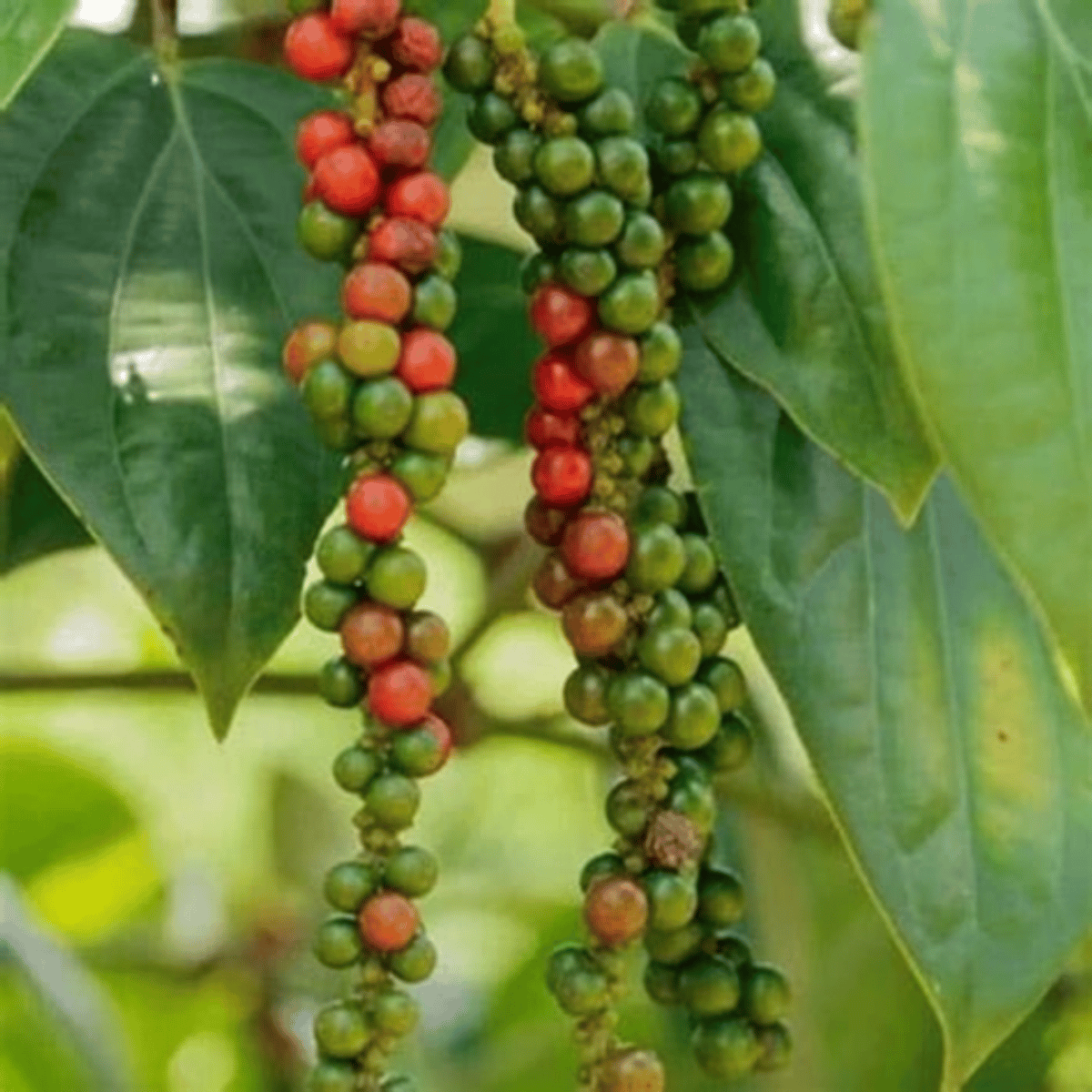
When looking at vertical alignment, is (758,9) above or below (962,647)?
above

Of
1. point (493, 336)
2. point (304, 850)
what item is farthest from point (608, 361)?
point (304, 850)

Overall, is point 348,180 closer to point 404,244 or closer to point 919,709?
point 404,244

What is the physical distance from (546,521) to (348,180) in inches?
4.1

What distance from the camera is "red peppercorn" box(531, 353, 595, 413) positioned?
842 millimetres

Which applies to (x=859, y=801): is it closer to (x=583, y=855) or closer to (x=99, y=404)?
(x=99, y=404)

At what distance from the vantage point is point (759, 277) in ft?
2.93

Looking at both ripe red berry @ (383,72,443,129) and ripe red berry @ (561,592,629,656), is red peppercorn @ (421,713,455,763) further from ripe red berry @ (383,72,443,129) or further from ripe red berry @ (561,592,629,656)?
ripe red berry @ (383,72,443,129)

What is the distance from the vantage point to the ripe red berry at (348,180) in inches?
32.1

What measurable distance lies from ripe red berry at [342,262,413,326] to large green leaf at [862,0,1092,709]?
0.12 m

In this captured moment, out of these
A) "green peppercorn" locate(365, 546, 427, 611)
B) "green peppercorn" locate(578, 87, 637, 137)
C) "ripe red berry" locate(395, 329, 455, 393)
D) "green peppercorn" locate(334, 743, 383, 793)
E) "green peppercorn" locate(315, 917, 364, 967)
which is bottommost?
"green peppercorn" locate(315, 917, 364, 967)

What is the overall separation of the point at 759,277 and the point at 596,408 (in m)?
0.08

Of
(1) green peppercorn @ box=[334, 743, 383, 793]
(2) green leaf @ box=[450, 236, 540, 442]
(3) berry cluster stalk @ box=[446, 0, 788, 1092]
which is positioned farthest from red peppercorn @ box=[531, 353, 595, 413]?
(2) green leaf @ box=[450, 236, 540, 442]

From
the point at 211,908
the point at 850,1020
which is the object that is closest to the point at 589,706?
the point at 850,1020

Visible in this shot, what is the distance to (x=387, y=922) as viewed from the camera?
0.79 metres
